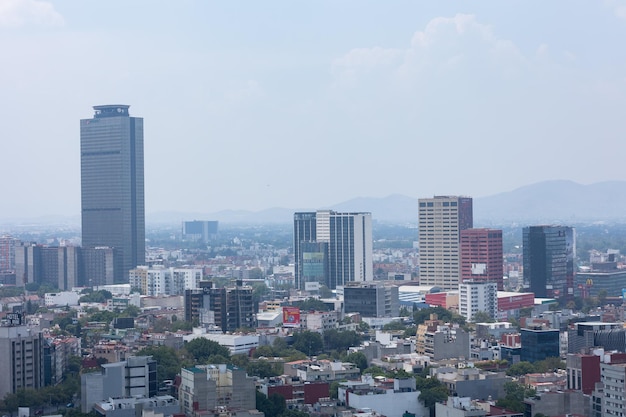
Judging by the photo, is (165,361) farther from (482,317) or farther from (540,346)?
(482,317)

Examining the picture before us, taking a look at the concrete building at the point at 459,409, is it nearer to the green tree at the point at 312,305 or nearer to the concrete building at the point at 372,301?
the concrete building at the point at 372,301

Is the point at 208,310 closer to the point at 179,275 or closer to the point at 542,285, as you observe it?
the point at 542,285

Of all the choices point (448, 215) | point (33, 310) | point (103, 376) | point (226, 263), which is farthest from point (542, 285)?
point (226, 263)

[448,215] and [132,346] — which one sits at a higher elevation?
[448,215]

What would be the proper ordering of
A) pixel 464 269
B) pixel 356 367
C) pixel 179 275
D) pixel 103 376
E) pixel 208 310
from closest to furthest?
pixel 103 376
pixel 356 367
pixel 208 310
pixel 464 269
pixel 179 275

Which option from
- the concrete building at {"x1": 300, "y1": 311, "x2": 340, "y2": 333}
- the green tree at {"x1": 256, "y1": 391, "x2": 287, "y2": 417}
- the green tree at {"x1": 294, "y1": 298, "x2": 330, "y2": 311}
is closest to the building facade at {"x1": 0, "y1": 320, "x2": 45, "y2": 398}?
the green tree at {"x1": 256, "y1": 391, "x2": 287, "y2": 417}

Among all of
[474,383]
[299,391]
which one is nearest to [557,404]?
[474,383]

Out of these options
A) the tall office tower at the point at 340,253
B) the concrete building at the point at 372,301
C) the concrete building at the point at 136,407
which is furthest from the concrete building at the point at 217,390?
the tall office tower at the point at 340,253

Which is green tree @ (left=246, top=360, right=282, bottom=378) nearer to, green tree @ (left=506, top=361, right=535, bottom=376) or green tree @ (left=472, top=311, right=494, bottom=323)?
green tree @ (left=506, top=361, right=535, bottom=376)
